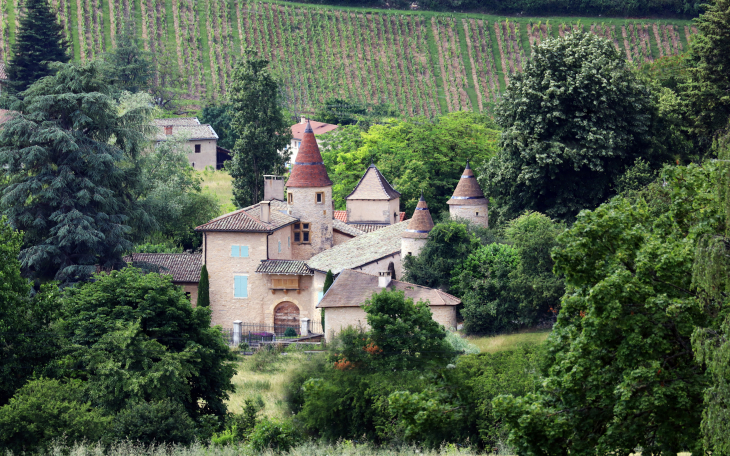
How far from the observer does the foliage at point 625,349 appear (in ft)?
60.0

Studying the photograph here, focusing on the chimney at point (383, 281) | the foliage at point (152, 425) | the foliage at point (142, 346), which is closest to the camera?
the foliage at point (152, 425)

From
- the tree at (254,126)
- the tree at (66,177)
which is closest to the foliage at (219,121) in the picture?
the tree at (254,126)

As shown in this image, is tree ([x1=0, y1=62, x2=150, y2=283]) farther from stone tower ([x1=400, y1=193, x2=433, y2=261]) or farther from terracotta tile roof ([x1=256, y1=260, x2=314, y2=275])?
stone tower ([x1=400, y1=193, x2=433, y2=261])

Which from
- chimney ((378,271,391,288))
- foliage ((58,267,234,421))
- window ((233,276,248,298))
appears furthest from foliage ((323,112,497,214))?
foliage ((58,267,234,421))

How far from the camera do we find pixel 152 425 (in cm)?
2802

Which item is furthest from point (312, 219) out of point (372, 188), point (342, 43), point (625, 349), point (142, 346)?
point (342, 43)

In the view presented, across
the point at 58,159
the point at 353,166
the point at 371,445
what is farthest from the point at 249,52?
the point at 371,445

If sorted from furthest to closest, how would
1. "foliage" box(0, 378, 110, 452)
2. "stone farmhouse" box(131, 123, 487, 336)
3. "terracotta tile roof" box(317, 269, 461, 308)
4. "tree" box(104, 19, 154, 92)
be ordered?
1. "tree" box(104, 19, 154, 92)
2. "stone farmhouse" box(131, 123, 487, 336)
3. "terracotta tile roof" box(317, 269, 461, 308)
4. "foliage" box(0, 378, 110, 452)

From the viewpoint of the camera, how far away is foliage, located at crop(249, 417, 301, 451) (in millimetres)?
26438

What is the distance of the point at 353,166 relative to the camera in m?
67.1

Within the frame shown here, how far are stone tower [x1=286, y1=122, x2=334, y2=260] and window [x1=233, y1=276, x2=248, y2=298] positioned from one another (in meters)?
3.66

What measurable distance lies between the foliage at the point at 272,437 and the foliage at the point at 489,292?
1928cm

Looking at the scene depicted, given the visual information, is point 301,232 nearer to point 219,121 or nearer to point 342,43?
point 219,121

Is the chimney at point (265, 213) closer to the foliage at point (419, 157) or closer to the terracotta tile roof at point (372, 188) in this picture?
the terracotta tile roof at point (372, 188)
